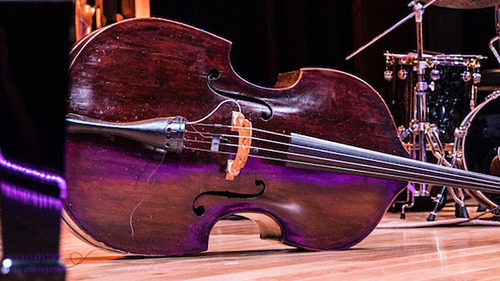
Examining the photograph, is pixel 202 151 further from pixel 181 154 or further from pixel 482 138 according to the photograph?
pixel 482 138

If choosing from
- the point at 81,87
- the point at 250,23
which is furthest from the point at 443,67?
the point at 81,87

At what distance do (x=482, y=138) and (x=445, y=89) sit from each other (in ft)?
1.74

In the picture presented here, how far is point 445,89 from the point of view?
3.19 metres

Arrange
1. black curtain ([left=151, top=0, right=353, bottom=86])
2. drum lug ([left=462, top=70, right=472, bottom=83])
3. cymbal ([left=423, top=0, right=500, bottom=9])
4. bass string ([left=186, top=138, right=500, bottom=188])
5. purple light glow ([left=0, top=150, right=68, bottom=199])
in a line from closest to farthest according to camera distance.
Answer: purple light glow ([left=0, top=150, right=68, bottom=199])
bass string ([left=186, top=138, right=500, bottom=188])
cymbal ([left=423, top=0, right=500, bottom=9])
drum lug ([left=462, top=70, right=472, bottom=83])
black curtain ([left=151, top=0, right=353, bottom=86])

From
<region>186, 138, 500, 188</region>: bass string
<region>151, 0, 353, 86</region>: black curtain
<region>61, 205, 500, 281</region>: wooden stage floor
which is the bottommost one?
<region>61, 205, 500, 281</region>: wooden stage floor

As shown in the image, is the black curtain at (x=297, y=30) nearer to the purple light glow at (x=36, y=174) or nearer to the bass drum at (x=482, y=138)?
the bass drum at (x=482, y=138)

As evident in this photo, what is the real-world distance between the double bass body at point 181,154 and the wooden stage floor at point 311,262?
0.07 meters

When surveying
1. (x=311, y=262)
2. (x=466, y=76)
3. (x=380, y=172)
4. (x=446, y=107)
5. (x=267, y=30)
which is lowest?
(x=311, y=262)

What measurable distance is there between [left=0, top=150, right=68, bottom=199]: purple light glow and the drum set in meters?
2.35

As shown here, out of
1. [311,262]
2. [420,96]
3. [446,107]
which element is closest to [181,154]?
[311,262]

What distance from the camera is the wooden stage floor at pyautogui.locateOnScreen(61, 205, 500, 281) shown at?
4.37 ft

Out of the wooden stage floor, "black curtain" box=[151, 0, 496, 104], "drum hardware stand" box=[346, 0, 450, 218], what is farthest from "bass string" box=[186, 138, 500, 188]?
"black curtain" box=[151, 0, 496, 104]

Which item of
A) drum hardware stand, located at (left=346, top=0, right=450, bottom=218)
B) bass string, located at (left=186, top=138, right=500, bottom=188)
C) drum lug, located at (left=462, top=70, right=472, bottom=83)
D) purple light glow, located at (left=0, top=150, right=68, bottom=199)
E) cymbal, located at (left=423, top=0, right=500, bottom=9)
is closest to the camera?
purple light glow, located at (left=0, top=150, right=68, bottom=199)

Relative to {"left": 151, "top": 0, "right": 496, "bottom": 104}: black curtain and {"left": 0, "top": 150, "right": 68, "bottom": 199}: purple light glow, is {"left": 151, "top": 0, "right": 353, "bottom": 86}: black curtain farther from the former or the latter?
{"left": 0, "top": 150, "right": 68, "bottom": 199}: purple light glow
